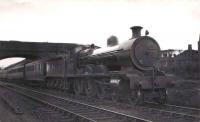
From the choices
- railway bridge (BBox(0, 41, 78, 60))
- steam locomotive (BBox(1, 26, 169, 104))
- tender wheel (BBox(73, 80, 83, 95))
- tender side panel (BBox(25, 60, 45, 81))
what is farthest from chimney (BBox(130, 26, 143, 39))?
railway bridge (BBox(0, 41, 78, 60))

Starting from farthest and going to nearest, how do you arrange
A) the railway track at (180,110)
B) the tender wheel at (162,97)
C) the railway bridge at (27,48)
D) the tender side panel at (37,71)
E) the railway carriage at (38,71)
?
the railway bridge at (27,48)
the tender side panel at (37,71)
the railway carriage at (38,71)
the tender wheel at (162,97)
the railway track at (180,110)

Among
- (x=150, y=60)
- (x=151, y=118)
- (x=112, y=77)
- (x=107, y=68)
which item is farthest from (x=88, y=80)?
(x=151, y=118)

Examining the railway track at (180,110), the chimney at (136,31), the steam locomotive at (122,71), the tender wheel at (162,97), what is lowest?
the railway track at (180,110)

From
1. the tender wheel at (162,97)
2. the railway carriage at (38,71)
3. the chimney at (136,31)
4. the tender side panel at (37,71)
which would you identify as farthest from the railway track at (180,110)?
the tender side panel at (37,71)

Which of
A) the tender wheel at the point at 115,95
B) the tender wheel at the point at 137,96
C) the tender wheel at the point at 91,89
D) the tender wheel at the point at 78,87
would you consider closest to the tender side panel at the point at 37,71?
the tender wheel at the point at 78,87

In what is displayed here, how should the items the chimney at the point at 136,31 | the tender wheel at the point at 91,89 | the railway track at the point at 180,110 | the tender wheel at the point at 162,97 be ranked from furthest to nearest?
the tender wheel at the point at 91,89 < the chimney at the point at 136,31 < the tender wheel at the point at 162,97 < the railway track at the point at 180,110

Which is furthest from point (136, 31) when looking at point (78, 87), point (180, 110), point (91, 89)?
point (78, 87)

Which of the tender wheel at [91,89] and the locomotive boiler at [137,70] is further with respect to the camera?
the tender wheel at [91,89]

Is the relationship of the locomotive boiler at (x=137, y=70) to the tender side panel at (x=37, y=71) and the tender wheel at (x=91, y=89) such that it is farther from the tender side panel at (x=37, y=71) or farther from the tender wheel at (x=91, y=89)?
the tender side panel at (x=37, y=71)

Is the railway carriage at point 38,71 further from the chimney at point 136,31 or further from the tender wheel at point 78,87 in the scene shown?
the chimney at point 136,31

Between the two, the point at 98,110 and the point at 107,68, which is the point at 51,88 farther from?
the point at 98,110

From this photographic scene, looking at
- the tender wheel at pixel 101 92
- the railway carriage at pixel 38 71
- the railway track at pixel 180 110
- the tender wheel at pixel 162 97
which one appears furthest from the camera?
the railway carriage at pixel 38 71

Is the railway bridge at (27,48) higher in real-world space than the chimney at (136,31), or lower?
higher

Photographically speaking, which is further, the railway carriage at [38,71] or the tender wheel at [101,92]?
the railway carriage at [38,71]
